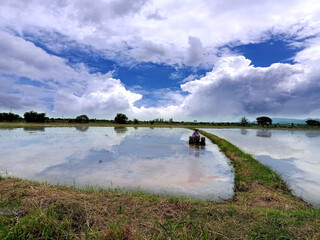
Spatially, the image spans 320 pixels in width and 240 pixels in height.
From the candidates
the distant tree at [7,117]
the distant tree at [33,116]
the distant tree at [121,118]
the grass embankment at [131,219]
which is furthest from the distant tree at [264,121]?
the distant tree at [7,117]

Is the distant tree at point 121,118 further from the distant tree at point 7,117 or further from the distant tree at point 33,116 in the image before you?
the distant tree at point 7,117

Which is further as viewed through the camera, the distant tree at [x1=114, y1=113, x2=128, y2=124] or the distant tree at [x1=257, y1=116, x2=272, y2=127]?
the distant tree at [x1=257, y1=116, x2=272, y2=127]

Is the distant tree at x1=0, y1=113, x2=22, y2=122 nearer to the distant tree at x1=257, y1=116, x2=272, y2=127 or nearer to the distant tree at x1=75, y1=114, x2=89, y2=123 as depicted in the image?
the distant tree at x1=75, y1=114, x2=89, y2=123

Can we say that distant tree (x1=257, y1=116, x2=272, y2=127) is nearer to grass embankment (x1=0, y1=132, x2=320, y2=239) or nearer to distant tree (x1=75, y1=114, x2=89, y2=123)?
distant tree (x1=75, y1=114, x2=89, y2=123)

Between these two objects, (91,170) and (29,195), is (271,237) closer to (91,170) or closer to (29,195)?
(29,195)

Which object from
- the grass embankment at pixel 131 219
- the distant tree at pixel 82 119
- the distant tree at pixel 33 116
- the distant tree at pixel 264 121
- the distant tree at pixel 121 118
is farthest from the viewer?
the distant tree at pixel 264 121

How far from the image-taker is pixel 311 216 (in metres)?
3.54

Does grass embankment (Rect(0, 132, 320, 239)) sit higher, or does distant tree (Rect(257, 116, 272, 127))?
distant tree (Rect(257, 116, 272, 127))

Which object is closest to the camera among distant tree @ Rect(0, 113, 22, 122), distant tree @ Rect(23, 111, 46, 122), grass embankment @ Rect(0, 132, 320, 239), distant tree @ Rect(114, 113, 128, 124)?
grass embankment @ Rect(0, 132, 320, 239)

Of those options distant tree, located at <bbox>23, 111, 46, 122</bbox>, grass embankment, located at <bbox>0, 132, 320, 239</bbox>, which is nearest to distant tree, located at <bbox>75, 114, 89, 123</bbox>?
distant tree, located at <bbox>23, 111, 46, 122</bbox>

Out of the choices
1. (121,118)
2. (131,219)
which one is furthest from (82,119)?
(131,219)

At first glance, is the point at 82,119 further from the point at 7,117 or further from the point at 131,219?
the point at 131,219

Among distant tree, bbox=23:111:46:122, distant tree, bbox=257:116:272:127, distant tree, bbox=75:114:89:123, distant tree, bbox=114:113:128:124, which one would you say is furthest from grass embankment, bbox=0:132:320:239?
distant tree, bbox=257:116:272:127

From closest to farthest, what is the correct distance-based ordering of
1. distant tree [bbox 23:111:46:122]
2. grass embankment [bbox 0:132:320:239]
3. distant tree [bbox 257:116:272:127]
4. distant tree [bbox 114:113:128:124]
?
grass embankment [bbox 0:132:320:239] < distant tree [bbox 23:111:46:122] < distant tree [bbox 114:113:128:124] < distant tree [bbox 257:116:272:127]
